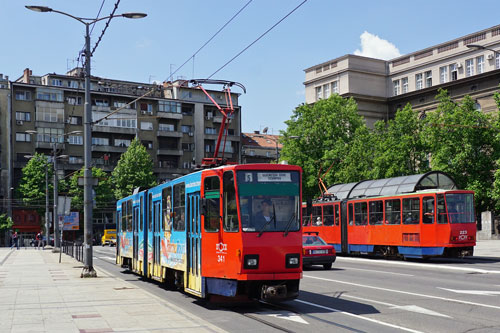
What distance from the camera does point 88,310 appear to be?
12.9 metres

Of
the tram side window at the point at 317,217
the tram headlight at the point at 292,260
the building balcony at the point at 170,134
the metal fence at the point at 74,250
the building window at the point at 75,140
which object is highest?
the building balcony at the point at 170,134

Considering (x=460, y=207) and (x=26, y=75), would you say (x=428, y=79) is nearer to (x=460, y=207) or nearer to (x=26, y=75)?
(x=460, y=207)

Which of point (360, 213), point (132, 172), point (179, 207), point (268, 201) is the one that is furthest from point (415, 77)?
point (268, 201)

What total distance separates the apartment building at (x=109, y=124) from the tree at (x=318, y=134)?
23.7 metres

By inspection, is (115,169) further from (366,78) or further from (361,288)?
(361,288)

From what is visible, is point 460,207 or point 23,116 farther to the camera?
point 23,116

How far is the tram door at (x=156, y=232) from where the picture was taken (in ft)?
59.7

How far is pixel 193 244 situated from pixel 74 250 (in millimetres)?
26648

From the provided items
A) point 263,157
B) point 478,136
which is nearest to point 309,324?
point 478,136

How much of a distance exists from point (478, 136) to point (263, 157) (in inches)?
2418

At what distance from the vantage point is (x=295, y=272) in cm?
1284

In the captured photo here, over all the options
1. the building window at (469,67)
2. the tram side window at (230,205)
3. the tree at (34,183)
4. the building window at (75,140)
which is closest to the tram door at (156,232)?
the tram side window at (230,205)

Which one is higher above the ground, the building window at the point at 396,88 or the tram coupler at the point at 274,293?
the building window at the point at 396,88

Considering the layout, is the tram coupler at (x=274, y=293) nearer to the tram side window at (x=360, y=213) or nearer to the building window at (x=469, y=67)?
the tram side window at (x=360, y=213)
